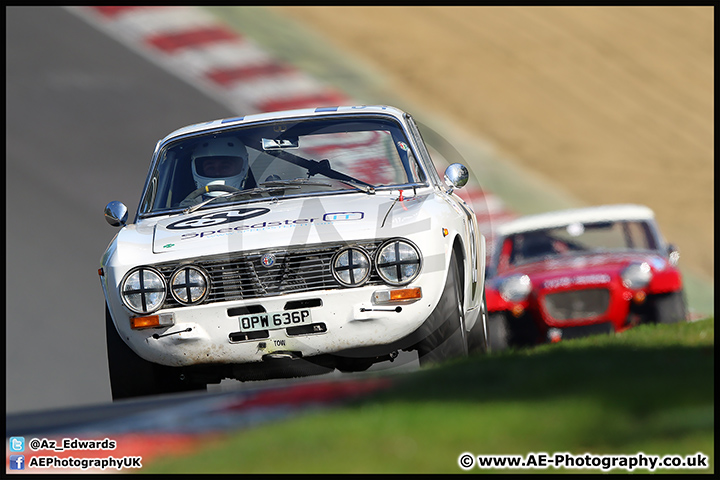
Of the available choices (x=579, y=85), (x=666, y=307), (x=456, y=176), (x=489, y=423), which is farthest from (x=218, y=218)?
(x=579, y=85)

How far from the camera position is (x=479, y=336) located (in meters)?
7.23

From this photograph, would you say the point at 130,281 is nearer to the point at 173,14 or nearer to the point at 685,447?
the point at 685,447

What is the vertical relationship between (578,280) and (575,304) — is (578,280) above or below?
above

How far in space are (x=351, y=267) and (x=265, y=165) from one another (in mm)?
1445

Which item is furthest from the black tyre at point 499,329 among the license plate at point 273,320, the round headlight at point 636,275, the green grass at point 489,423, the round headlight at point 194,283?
the green grass at point 489,423

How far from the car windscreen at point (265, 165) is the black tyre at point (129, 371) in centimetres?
102

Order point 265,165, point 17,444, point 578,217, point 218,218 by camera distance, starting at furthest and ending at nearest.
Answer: point 578,217, point 265,165, point 218,218, point 17,444

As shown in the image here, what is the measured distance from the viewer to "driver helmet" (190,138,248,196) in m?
6.83

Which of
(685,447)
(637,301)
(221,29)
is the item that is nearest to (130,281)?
(685,447)

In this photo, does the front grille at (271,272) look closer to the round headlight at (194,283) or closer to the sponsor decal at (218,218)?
the round headlight at (194,283)

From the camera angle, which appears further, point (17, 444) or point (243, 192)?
point (243, 192)

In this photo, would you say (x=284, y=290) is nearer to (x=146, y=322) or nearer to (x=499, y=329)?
(x=146, y=322)

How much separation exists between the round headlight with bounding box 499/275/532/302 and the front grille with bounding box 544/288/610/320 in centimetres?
18

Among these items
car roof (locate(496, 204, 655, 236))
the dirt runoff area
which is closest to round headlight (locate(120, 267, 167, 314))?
car roof (locate(496, 204, 655, 236))
